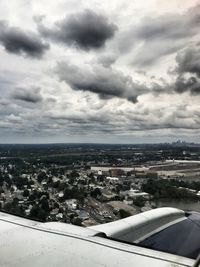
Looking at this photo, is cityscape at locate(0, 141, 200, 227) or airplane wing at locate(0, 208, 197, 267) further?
cityscape at locate(0, 141, 200, 227)

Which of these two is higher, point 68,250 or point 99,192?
point 68,250

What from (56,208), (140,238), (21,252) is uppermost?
(21,252)

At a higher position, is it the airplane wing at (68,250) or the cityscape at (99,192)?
the airplane wing at (68,250)

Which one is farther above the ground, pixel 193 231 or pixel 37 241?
pixel 37 241

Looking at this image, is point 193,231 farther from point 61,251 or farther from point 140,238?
point 61,251

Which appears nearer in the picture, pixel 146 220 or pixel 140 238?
pixel 140 238

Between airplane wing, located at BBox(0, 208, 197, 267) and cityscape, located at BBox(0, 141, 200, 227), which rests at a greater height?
airplane wing, located at BBox(0, 208, 197, 267)

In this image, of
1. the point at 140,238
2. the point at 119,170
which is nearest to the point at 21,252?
the point at 140,238

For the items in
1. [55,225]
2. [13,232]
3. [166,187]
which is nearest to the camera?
[13,232]

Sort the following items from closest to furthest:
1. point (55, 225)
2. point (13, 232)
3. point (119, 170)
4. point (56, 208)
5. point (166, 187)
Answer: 1. point (13, 232)
2. point (55, 225)
3. point (56, 208)
4. point (166, 187)
5. point (119, 170)

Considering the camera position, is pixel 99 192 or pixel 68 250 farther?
pixel 99 192

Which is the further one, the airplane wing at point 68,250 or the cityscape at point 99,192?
the cityscape at point 99,192
